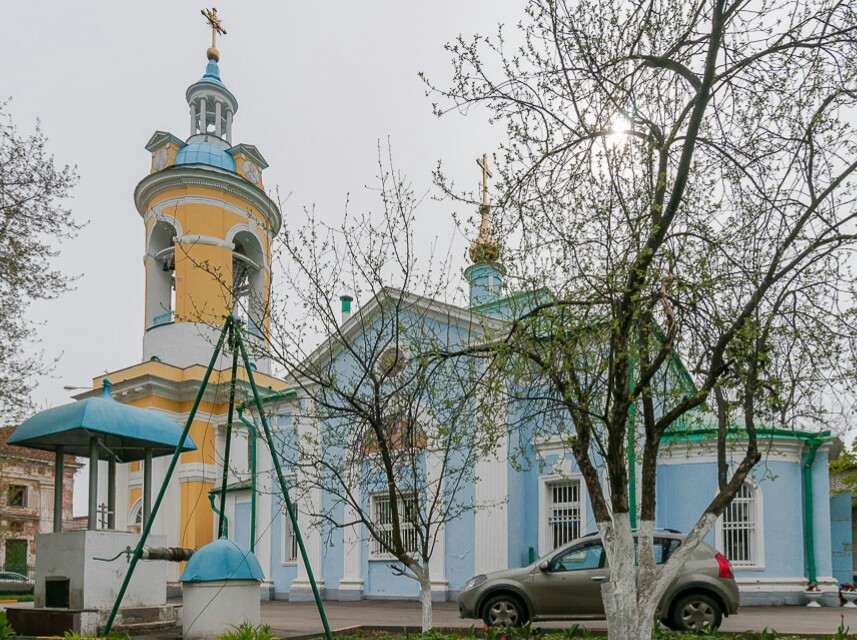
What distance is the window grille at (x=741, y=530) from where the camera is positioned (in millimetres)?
18734

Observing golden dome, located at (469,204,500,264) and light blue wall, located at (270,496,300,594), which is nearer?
golden dome, located at (469,204,500,264)

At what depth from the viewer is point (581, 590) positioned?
13.5 meters

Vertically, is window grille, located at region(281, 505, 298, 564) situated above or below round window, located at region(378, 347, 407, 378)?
below

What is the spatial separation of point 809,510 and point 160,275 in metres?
20.5

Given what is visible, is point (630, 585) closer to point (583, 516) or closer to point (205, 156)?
point (583, 516)

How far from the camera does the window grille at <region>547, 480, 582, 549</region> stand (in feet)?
64.0

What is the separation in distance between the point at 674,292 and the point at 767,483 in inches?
469

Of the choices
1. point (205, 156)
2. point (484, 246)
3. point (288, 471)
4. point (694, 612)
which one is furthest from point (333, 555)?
point (484, 246)

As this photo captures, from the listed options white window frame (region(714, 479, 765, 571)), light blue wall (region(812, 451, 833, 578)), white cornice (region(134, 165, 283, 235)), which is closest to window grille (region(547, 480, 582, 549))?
white window frame (region(714, 479, 765, 571))

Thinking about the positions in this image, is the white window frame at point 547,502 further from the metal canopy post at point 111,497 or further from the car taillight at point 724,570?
the metal canopy post at point 111,497

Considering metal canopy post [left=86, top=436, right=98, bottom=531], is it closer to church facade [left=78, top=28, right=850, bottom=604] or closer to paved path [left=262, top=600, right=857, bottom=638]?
church facade [left=78, top=28, right=850, bottom=604]

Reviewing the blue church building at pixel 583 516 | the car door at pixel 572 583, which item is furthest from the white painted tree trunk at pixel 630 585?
the blue church building at pixel 583 516

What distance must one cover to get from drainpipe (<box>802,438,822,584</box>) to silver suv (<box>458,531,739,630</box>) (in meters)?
6.84

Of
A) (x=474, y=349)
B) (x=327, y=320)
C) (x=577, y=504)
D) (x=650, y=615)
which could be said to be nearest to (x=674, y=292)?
(x=474, y=349)
